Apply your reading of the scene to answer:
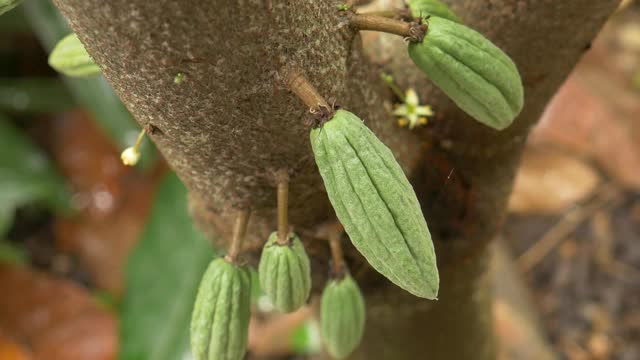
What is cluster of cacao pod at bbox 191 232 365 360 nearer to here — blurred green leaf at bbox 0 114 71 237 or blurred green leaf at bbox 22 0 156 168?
blurred green leaf at bbox 22 0 156 168

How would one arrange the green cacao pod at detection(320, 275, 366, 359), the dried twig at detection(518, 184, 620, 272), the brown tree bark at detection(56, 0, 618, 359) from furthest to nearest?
the dried twig at detection(518, 184, 620, 272) → the green cacao pod at detection(320, 275, 366, 359) → the brown tree bark at detection(56, 0, 618, 359)

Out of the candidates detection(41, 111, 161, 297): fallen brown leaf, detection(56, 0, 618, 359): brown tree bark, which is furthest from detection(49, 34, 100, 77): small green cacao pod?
detection(41, 111, 161, 297): fallen brown leaf

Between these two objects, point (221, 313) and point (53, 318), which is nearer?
point (221, 313)

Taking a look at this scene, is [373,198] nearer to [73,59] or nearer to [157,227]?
[73,59]

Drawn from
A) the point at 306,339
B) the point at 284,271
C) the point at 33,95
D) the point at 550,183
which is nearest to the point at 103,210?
the point at 33,95

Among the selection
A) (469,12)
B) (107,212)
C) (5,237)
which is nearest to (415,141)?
(469,12)

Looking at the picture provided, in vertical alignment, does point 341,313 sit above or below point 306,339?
above
